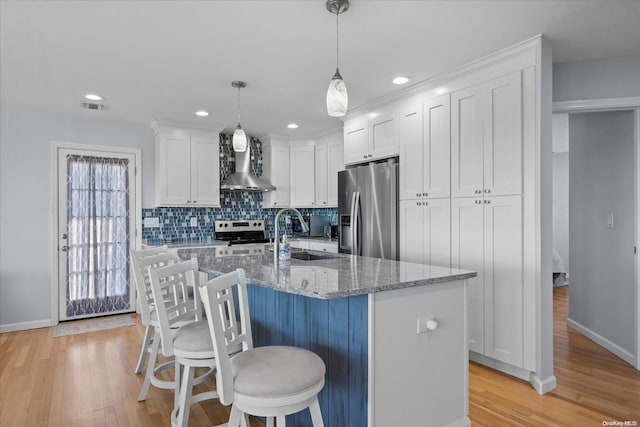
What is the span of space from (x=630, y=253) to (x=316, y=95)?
10.2 ft

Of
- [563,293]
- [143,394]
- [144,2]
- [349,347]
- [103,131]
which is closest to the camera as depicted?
[349,347]

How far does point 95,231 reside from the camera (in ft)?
15.3

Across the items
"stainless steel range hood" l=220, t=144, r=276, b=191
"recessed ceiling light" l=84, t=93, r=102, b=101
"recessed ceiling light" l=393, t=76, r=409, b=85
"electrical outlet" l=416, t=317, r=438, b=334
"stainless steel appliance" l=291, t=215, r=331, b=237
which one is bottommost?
"electrical outlet" l=416, t=317, r=438, b=334

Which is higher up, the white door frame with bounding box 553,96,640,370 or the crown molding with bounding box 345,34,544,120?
the crown molding with bounding box 345,34,544,120

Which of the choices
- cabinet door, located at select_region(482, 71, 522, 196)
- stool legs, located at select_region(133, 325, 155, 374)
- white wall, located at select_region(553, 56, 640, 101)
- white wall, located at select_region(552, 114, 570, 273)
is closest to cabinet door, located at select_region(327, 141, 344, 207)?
cabinet door, located at select_region(482, 71, 522, 196)

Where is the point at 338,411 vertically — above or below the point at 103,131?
below

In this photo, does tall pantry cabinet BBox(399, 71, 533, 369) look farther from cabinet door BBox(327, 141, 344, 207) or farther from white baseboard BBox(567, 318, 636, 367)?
cabinet door BBox(327, 141, 344, 207)

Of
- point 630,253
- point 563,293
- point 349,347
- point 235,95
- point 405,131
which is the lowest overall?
point 563,293

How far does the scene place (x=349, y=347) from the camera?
1.83m

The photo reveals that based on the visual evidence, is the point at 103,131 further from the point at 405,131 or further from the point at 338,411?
the point at 338,411

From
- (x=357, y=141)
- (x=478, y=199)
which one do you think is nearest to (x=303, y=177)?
(x=357, y=141)

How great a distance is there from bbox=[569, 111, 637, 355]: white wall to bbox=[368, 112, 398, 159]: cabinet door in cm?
189

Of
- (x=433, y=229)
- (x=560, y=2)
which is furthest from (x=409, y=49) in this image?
(x=433, y=229)

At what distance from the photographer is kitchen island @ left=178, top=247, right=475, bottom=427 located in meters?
1.75
